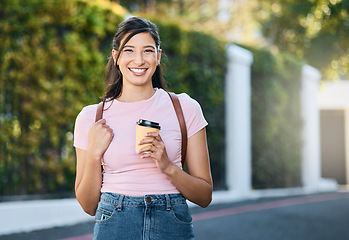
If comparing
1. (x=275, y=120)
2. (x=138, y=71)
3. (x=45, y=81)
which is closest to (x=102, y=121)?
(x=138, y=71)

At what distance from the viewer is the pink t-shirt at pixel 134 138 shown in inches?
82.8

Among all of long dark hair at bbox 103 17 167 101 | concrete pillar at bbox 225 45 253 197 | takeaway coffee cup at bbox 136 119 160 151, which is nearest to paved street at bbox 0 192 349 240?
concrete pillar at bbox 225 45 253 197

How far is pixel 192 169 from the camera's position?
223 centimetres

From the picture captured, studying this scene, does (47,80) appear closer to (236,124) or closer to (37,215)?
(37,215)

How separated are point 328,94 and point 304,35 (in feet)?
11.7

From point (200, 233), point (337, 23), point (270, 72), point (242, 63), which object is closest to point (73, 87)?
point (200, 233)

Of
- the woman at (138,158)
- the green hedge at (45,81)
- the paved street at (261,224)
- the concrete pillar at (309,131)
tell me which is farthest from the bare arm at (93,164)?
the concrete pillar at (309,131)

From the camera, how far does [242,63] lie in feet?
35.3

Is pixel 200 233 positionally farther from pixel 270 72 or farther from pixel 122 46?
pixel 270 72

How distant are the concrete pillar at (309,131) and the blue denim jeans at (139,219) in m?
12.9

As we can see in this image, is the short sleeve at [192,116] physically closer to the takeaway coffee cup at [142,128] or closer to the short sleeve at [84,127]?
the takeaway coffee cup at [142,128]

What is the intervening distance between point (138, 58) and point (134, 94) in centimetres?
17

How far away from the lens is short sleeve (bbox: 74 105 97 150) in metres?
2.24

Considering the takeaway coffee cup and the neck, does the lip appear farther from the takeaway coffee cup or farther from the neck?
the takeaway coffee cup
